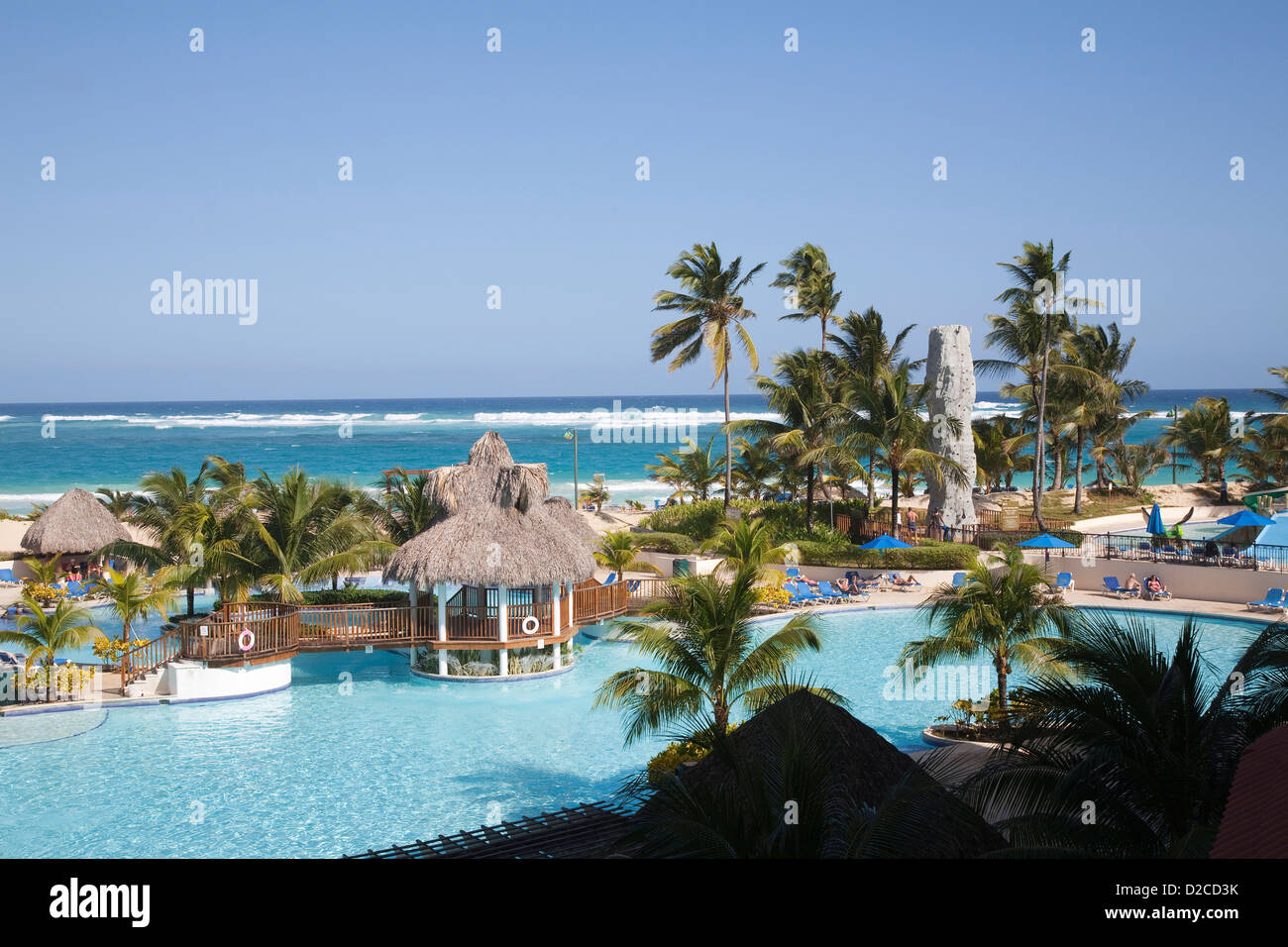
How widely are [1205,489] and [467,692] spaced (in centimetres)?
3623

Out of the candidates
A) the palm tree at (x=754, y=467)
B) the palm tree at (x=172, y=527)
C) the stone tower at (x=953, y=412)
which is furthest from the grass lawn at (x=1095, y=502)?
the palm tree at (x=172, y=527)

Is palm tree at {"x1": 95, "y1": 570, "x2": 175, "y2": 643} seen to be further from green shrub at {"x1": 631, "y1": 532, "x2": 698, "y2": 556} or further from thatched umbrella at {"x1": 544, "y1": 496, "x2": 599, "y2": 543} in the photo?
green shrub at {"x1": 631, "y1": 532, "x2": 698, "y2": 556}

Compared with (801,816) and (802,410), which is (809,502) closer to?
(802,410)

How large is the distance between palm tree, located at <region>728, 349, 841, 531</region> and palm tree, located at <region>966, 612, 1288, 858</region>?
69.4 feet

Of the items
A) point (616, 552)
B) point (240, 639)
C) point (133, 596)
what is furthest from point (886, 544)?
point (133, 596)

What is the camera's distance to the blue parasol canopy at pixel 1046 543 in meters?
26.4

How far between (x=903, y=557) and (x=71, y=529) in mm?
23713

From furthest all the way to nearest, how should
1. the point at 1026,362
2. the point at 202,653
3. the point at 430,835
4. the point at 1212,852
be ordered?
1. the point at 1026,362
2. the point at 202,653
3. the point at 430,835
4. the point at 1212,852

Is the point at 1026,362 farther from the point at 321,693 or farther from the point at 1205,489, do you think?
the point at 321,693
